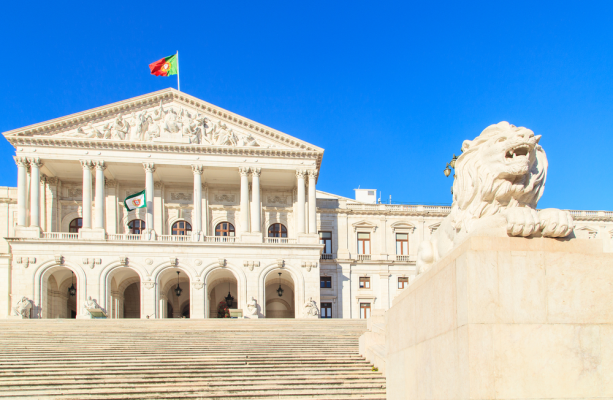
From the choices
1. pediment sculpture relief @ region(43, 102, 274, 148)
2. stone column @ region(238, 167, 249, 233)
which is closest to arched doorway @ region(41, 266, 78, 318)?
pediment sculpture relief @ region(43, 102, 274, 148)

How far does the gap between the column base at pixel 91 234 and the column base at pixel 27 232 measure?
8.50ft

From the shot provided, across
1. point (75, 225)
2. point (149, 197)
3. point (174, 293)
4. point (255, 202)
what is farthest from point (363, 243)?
point (75, 225)

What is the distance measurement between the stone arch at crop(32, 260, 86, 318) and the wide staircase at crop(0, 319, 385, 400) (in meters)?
13.6

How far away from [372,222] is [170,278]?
16245mm

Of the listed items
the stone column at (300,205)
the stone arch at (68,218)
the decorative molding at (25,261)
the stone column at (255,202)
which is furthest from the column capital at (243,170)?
the decorative molding at (25,261)

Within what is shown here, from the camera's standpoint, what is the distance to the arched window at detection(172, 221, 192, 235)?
44.1 meters

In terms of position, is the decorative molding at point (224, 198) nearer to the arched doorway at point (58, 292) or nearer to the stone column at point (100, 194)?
the stone column at point (100, 194)

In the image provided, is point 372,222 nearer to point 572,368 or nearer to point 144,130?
point 144,130

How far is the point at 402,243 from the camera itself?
48031mm

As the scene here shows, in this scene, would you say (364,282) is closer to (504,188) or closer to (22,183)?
(22,183)

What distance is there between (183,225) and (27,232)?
10.7m

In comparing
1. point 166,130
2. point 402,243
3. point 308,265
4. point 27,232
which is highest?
point 166,130

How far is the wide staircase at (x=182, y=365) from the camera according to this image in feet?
43.2

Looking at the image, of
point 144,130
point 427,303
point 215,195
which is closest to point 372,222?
point 215,195
